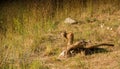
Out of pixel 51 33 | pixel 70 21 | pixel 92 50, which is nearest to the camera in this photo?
pixel 92 50

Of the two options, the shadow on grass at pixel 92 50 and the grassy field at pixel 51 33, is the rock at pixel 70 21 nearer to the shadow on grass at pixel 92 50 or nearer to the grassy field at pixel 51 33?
the grassy field at pixel 51 33

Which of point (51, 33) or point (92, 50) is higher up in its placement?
point (51, 33)

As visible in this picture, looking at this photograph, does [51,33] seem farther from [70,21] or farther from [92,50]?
[92,50]

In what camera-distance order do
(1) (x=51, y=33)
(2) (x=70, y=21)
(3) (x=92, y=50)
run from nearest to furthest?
1. (3) (x=92, y=50)
2. (1) (x=51, y=33)
3. (2) (x=70, y=21)

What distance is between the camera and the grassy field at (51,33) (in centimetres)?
560

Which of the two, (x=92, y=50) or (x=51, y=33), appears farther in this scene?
(x=51, y=33)

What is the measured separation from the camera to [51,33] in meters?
7.22

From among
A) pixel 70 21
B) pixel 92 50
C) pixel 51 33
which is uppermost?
pixel 70 21

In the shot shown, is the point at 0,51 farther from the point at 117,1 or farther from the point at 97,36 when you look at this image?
the point at 117,1

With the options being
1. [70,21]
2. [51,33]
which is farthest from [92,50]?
[70,21]

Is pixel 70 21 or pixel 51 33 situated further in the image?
pixel 70 21

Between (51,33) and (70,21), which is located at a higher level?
(70,21)

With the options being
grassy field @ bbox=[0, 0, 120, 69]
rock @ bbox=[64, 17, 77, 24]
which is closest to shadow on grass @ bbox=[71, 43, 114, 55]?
grassy field @ bbox=[0, 0, 120, 69]

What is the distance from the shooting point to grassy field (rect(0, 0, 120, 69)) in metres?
5.60
